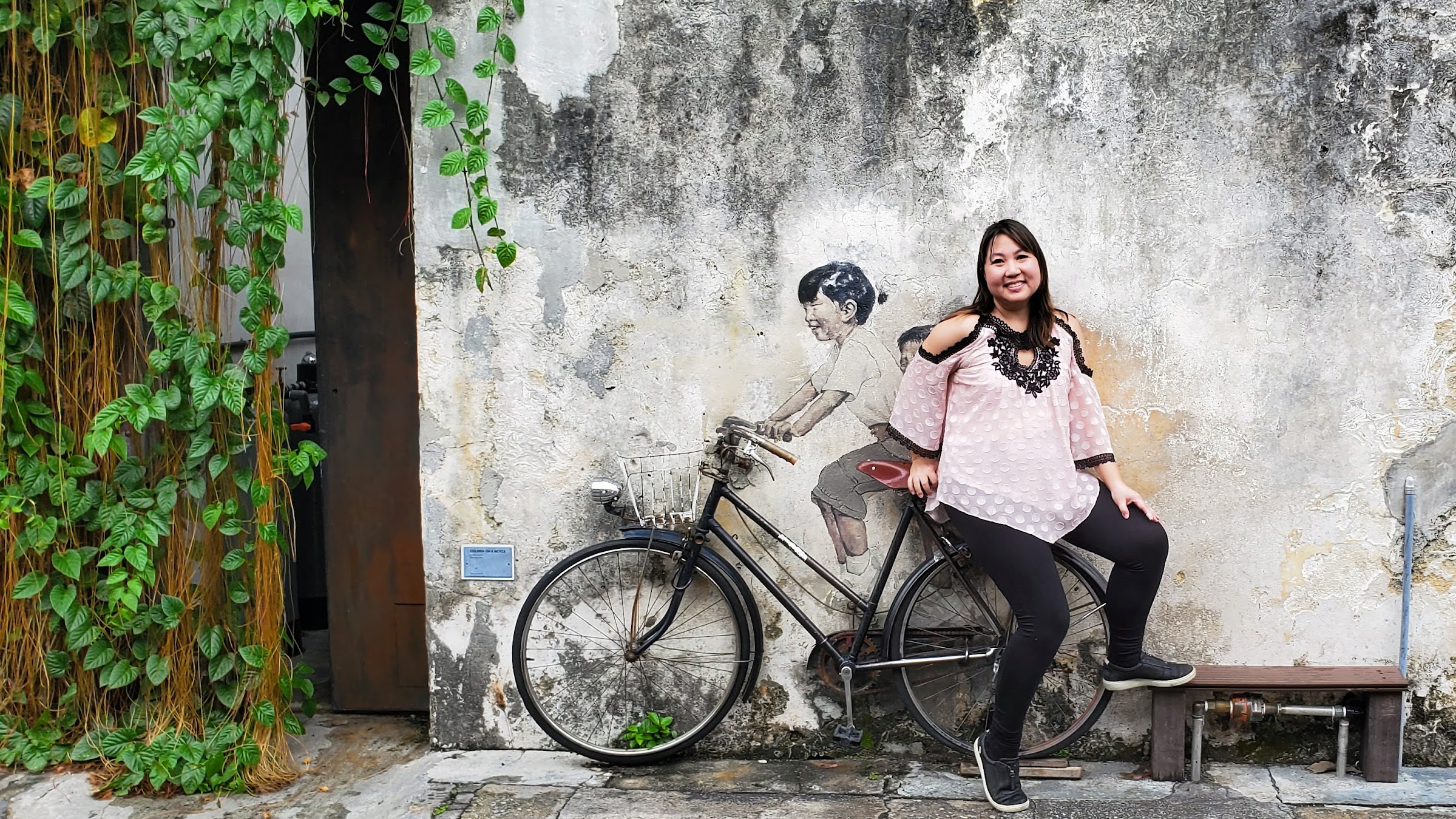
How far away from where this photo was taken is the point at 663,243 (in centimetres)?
385

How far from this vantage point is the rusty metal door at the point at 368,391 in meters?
4.30

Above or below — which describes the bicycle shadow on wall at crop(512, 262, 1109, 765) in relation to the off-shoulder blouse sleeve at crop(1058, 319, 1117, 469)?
below

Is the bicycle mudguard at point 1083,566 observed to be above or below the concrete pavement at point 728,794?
above

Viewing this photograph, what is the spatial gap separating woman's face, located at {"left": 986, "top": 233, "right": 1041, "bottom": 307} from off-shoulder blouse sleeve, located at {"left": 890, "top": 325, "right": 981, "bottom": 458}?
15cm

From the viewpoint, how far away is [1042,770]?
375cm

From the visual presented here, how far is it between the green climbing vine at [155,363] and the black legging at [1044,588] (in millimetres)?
1929

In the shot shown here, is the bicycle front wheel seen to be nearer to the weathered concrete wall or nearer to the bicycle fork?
the bicycle fork

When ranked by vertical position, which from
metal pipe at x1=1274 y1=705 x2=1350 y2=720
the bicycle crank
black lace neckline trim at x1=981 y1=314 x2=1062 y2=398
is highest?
black lace neckline trim at x1=981 y1=314 x2=1062 y2=398

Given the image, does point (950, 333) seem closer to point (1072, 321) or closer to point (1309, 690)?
point (1072, 321)

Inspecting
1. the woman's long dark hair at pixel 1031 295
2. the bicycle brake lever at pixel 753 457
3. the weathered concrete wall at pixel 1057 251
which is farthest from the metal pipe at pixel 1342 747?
the bicycle brake lever at pixel 753 457

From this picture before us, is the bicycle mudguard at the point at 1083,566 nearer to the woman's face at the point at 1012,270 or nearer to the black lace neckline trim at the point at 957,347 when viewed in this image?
the black lace neckline trim at the point at 957,347

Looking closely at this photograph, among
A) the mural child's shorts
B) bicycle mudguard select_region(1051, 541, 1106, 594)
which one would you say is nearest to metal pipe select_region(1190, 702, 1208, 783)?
bicycle mudguard select_region(1051, 541, 1106, 594)

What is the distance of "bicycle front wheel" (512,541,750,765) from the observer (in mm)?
3885

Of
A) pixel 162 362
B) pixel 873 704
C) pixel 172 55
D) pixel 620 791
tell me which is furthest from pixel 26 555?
pixel 873 704
